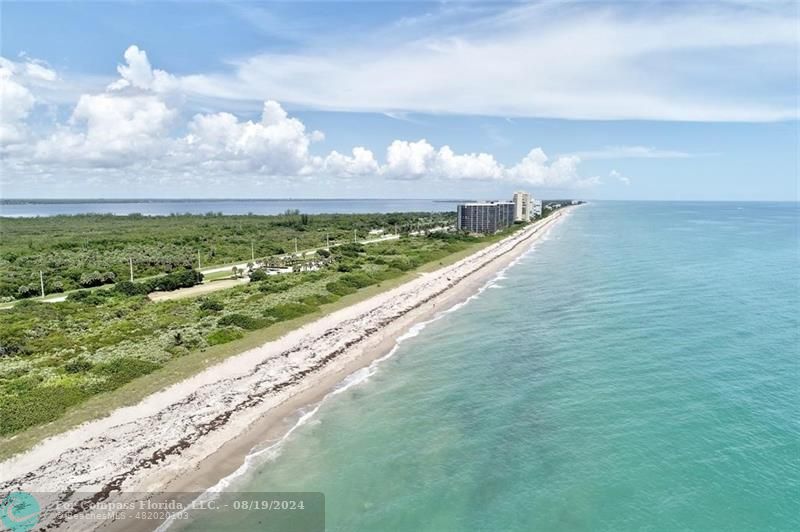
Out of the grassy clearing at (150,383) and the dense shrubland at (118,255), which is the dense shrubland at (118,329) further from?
the dense shrubland at (118,255)

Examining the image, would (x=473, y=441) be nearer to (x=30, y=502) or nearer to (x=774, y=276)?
(x=30, y=502)

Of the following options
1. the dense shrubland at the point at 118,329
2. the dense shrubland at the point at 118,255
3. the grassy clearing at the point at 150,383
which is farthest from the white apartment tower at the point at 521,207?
the grassy clearing at the point at 150,383

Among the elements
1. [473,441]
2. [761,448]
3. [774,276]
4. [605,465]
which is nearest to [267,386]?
[473,441]

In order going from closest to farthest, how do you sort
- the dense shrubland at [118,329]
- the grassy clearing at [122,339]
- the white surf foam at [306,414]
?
the white surf foam at [306,414], the grassy clearing at [122,339], the dense shrubland at [118,329]

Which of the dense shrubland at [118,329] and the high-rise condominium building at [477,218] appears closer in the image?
the dense shrubland at [118,329]

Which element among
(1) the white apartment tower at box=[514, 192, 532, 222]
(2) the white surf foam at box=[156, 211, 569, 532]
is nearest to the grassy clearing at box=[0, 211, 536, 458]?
(2) the white surf foam at box=[156, 211, 569, 532]
